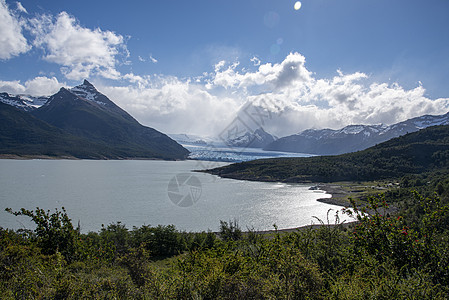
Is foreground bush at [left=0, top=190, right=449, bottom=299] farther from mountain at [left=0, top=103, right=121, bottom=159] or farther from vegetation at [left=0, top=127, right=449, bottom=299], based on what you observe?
mountain at [left=0, top=103, right=121, bottom=159]

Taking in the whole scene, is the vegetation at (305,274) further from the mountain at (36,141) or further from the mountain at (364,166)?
the mountain at (36,141)

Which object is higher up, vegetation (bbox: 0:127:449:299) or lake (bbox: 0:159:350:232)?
vegetation (bbox: 0:127:449:299)

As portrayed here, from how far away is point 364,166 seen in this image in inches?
3775

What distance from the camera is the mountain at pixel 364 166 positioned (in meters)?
90.4

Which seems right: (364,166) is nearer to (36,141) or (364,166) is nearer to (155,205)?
(155,205)

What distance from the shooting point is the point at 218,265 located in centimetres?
581

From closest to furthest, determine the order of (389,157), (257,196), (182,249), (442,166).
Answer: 1. (182,249)
2. (257,196)
3. (442,166)
4. (389,157)

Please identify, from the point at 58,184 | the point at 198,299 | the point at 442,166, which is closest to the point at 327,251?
the point at 198,299

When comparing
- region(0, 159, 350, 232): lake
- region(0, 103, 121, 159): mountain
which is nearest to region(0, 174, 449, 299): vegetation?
→ region(0, 159, 350, 232): lake

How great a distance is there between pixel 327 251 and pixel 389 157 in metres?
111

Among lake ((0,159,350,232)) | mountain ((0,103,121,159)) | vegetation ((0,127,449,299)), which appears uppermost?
mountain ((0,103,121,159))

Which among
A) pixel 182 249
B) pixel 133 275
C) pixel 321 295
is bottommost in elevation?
pixel 182 249

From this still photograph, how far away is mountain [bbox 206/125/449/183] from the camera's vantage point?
90375 mm

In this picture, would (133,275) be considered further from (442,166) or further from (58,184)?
(442,166)
